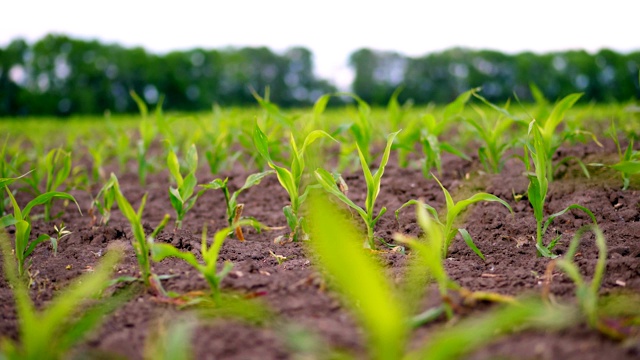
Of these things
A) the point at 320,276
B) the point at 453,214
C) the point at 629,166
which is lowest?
the point at 320,276

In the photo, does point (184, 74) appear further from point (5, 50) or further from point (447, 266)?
point (447, 266)

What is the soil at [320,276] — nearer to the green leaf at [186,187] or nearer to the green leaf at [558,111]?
the green leaf at [186,187]

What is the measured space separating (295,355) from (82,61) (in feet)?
85.6

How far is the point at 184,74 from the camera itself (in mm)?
26734

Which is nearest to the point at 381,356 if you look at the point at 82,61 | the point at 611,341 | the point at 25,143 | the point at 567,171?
the point at 611,341

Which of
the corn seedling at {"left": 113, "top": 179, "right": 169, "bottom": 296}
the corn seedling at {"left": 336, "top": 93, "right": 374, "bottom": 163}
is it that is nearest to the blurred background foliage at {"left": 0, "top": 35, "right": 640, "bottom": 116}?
the corn seedling at {"left": 336, "top": 93, "right": 374, "bottom": 163}

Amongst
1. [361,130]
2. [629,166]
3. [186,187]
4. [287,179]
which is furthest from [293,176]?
[629,166]

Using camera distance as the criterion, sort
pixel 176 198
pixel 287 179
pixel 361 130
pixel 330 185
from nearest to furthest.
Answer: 1. pixel 330 185
2. pixel 287 179
3. pixel 176 198
4. pixel 361 130

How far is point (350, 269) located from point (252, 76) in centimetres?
3249

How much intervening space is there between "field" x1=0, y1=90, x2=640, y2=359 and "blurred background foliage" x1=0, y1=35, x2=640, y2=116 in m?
22.0

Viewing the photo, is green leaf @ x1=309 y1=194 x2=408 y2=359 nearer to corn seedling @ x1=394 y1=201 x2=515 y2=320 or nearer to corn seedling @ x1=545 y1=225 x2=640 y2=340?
corn seedling @ x1=394 y1=201 x2=515 y2=320

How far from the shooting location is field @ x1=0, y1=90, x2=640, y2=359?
0.96m

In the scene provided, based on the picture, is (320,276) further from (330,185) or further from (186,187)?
(186,187)

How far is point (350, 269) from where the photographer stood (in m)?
0.76
